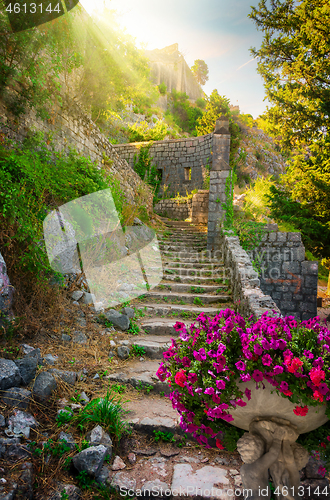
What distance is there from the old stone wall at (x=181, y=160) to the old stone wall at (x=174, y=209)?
1.97 m

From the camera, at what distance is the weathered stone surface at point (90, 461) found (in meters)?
1.74

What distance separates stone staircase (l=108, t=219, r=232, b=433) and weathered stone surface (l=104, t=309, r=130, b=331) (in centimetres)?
16

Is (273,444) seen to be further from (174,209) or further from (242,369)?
(174,209)

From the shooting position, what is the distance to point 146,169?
1491 centimetres

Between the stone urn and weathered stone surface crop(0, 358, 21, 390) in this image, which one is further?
weathered stone surface crop(0, 358, 21, 390)

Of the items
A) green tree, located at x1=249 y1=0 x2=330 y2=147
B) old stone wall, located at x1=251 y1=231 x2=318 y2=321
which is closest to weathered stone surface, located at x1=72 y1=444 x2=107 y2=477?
old stone wall, located at x1=251 y1=231 x2=318 y2=321

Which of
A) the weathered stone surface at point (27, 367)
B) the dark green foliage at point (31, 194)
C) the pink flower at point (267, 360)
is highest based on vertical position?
the dark green foliage at point (31, 194)

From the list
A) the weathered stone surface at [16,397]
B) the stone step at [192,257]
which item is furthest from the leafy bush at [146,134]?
the weathered stone surface at [16,397]

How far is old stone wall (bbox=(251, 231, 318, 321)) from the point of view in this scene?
264 inches

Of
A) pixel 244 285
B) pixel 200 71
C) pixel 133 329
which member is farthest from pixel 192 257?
pixel 200 71

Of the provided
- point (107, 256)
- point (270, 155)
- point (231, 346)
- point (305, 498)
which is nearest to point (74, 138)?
point (107, 256)

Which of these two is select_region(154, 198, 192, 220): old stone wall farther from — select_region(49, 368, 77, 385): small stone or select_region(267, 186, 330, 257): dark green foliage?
select_region(49, 368, 77, 385): small stone

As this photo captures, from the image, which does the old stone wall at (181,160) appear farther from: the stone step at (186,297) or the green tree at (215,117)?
the stone step at (186,297)

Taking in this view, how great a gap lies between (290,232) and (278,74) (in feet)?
15.6
